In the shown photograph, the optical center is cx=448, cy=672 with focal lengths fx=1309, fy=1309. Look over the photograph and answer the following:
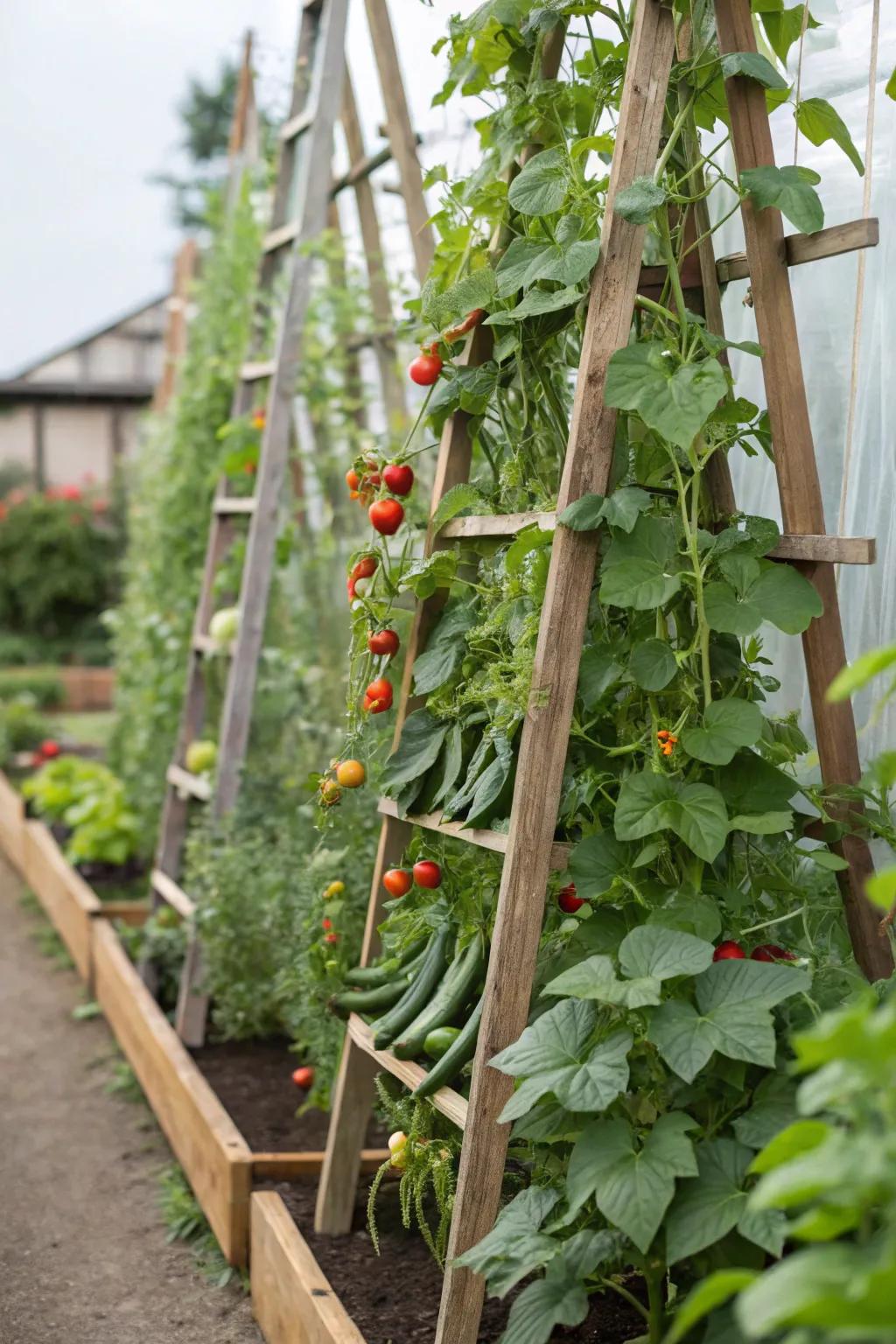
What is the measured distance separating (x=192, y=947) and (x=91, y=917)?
100cm

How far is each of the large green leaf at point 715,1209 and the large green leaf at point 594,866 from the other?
0.33 meters

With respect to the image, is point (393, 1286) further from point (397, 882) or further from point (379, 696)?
point (379, 696)

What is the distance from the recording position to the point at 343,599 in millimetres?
3574

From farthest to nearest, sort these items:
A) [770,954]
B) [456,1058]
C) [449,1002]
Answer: [449,1002], [456,1058], [770,954]

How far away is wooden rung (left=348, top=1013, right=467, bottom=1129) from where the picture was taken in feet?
5.79

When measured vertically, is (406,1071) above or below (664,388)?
below

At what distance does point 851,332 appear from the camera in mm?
1860

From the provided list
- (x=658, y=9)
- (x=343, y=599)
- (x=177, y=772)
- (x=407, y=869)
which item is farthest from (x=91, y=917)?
(x=658, y=9)

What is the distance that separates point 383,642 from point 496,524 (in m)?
0.30

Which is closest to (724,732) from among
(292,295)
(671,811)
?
(671,811)

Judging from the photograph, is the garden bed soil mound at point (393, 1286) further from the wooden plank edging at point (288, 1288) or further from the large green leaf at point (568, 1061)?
the large green leaf at point (568, 1061)

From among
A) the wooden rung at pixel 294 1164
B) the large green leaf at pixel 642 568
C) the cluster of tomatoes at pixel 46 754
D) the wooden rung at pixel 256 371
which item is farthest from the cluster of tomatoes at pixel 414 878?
the cluster of tomatoes at pixel 46 754

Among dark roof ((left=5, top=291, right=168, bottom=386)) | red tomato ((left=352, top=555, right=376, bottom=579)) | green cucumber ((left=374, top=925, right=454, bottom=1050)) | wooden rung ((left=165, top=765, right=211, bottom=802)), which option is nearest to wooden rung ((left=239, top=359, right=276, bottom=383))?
wooden rung ((left=165, top=765, right=211, bottom=802))

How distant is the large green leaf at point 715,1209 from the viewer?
1.27m
